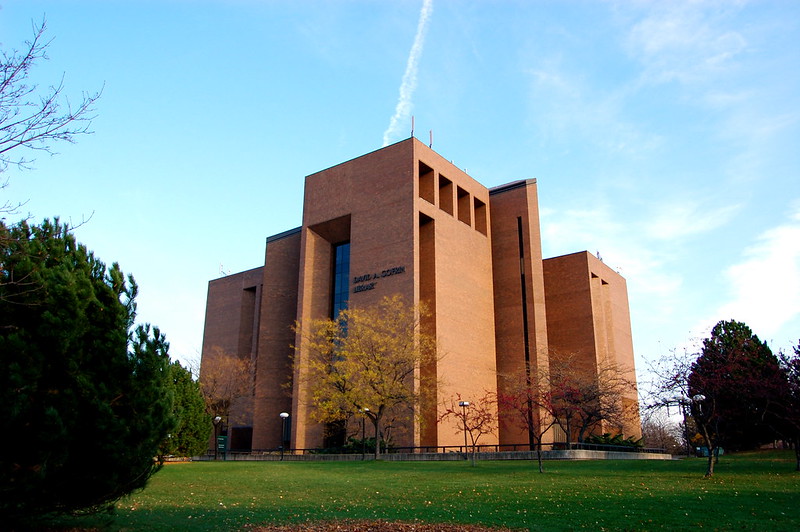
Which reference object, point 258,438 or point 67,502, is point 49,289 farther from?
point 258,438

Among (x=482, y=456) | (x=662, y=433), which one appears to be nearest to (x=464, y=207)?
(x=482, y=456)

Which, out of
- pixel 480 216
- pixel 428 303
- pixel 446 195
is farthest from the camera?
pixel 480 216

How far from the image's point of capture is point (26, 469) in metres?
8.77

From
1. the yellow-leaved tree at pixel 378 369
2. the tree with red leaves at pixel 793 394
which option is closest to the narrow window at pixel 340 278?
the yellow-leaved tree at pixel 378 369

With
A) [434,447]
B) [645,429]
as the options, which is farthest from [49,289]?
[645,429]

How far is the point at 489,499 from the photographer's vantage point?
14.9m

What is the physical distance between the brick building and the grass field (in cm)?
1576

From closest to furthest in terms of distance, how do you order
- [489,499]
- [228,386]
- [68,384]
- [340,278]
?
[68,384] → [489,499] → [340,278] → [228,386]

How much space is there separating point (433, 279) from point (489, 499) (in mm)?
25617

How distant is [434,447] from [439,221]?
1492 centimetres

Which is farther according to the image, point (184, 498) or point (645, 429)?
point (645, 429)

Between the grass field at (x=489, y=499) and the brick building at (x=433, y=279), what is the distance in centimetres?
1576

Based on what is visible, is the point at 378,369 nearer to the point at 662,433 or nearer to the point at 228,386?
the point at 228,386

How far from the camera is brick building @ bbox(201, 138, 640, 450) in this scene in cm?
4041
